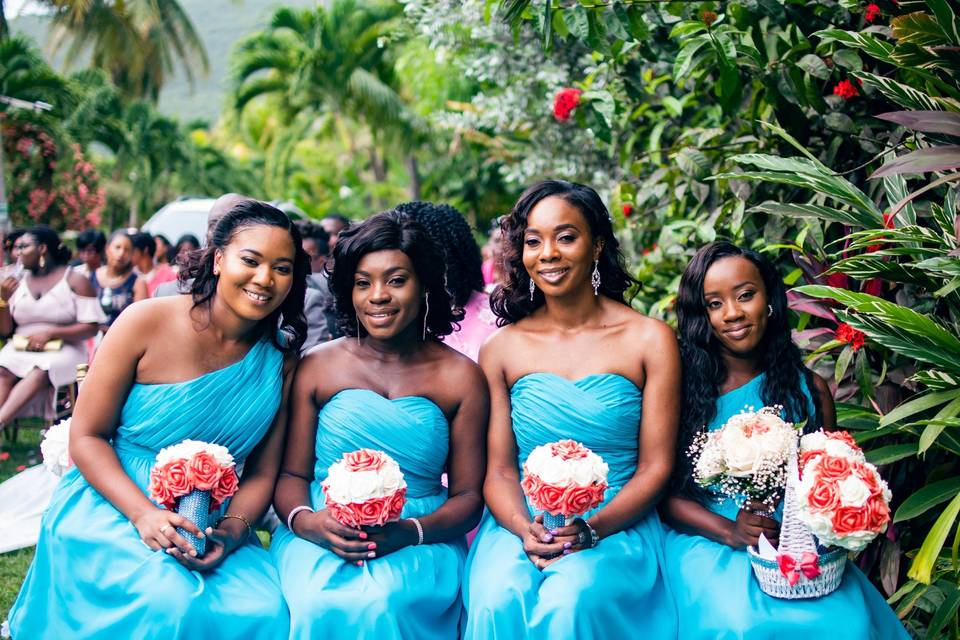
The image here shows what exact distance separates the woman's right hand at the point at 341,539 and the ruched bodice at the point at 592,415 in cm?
82

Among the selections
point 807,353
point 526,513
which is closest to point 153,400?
point 526,513

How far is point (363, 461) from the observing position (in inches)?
133

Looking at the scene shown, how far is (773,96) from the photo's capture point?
16.0ft

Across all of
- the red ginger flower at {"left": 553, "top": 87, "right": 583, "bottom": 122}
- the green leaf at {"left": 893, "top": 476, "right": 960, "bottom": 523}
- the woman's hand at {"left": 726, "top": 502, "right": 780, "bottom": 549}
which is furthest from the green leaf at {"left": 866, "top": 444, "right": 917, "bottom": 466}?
the red ginger flower at {"left": 553, "top": 87, "right": 583, "bottom": 122}

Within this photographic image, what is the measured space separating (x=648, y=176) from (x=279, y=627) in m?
4.31

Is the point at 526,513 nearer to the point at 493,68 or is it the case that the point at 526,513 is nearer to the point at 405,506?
the point at 405,506

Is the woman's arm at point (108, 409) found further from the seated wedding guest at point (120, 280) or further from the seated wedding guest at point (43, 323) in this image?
the seated wedding guest at point (120, 280)

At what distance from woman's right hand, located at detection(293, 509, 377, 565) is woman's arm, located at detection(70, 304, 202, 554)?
2.02ft

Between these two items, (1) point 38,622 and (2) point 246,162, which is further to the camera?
(2) point 246,162

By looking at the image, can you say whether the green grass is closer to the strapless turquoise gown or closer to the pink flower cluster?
the strapless turquoise gown

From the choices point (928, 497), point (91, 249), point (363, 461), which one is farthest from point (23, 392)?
point (928, 497)

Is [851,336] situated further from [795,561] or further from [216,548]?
[216,548]

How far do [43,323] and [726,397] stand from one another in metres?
6.70

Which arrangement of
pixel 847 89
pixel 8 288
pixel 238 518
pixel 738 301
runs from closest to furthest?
pixel 238 518
pixel 738 301
pixel 847 89
pixel 8 288
